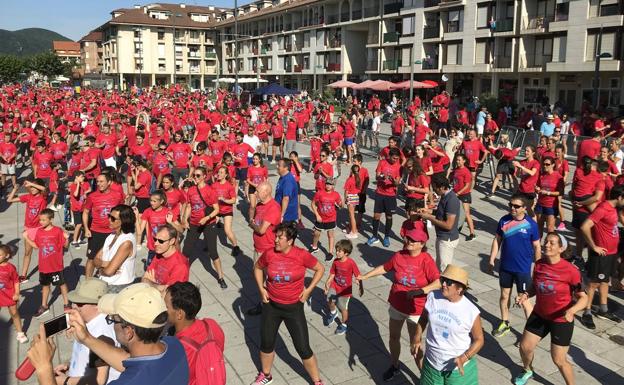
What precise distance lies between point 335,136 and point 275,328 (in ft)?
40.7

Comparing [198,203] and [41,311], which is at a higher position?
[198,203]

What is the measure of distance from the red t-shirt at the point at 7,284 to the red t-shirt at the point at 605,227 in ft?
22.8

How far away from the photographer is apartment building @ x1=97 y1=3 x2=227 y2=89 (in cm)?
8304

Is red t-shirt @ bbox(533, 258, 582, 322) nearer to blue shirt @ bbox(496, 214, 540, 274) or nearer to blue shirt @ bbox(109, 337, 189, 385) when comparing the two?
blue shirt @ bbox(496, 214, 540, 274)

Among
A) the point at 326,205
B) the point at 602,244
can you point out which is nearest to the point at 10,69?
the point at 326,205

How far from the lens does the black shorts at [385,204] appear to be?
1025cm

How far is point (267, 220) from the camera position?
6.84m

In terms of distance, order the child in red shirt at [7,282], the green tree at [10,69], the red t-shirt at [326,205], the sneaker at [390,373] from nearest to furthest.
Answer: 1. the sneaker at [390,373]
2. the child in red shirt at [7,282]
3. the red t-shirt at [326,205]
4. the green tree at [10,69]

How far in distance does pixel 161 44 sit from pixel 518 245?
282 feet

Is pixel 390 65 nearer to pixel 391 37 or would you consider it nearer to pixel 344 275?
pixel 391 37

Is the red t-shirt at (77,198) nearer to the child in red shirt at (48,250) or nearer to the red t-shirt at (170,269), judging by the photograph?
the child in red shirt at (48,250)

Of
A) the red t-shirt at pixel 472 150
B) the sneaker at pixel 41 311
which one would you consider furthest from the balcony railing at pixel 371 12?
the sneaker at pixel 41 311

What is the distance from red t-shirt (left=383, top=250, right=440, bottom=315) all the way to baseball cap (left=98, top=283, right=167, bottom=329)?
272cm

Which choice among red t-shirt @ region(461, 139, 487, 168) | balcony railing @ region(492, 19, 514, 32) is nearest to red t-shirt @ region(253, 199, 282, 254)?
red t-shirt @ region(461, 139, 487, 168)
